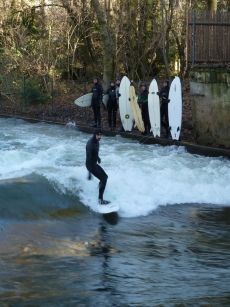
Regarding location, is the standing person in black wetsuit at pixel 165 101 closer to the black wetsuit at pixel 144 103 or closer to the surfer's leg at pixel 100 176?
the black wetsuit at pixel 144 103

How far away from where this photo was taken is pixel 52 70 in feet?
86.8

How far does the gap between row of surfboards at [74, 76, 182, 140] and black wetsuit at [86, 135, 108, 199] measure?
6.27 meters

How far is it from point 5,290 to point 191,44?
36.6 ft

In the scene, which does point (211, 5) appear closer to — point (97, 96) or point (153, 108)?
point (97, 96)

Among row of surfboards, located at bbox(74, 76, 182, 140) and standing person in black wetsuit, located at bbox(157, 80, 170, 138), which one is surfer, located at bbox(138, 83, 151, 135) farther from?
standing person in black wetsuit, located at bbox(157, 80, 170, 138)

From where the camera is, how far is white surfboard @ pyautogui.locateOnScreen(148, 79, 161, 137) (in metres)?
17.3

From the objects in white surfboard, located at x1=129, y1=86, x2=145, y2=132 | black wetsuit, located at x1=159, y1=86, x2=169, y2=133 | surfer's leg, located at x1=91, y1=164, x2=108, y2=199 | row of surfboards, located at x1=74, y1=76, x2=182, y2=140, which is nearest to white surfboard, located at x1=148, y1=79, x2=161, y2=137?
row of surfboards, located at x1=74, y1=76, x2=182, y2=140

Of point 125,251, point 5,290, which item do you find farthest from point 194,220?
point 5,290

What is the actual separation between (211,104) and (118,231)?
7.03 metres

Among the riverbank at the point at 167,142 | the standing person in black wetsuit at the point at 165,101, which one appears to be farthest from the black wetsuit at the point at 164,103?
the riverbank at the point at 167,142

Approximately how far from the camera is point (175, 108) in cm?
1681

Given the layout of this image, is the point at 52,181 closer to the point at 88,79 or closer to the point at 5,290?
the point at 5,290

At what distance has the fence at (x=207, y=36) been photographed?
16.3 metres

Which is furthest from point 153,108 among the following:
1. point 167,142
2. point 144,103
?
point 167,142
